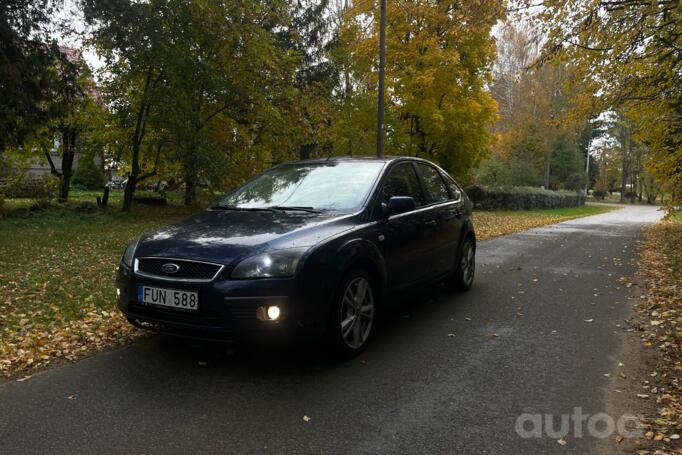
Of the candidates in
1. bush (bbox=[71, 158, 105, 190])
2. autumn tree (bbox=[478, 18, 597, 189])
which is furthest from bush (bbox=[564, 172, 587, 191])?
bush (bbox=[71, 158, 105, 190])

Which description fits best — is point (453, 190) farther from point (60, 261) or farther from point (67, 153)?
point (67, 153)

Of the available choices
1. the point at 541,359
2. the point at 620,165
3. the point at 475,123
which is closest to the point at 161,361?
the point at 541,359

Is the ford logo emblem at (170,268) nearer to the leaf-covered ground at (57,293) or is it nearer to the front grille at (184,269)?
the front grille at (184,269)

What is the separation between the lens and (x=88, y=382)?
13.1 feet

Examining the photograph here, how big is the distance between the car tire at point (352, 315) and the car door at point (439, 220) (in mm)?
1309

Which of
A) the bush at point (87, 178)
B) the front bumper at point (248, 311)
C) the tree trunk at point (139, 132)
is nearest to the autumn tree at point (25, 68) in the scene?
the tree trunk at point (139, 132)

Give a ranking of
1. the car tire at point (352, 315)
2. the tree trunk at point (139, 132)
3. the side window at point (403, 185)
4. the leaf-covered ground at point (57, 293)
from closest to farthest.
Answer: the car tire at point (352, 315) < the leaf-covered ground at point (57, 293) < the side window at point (403, 185) < the tree trunk at point (139, 132)

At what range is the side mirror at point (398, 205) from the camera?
16.1 ft

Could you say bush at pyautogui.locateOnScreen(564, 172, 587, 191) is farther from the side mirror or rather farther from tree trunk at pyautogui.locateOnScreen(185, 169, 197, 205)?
the side mirror

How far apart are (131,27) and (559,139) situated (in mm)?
49036

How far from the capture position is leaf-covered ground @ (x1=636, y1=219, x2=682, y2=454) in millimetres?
3303

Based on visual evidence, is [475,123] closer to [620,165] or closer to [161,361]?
[161,361]

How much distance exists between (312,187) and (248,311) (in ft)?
5.98

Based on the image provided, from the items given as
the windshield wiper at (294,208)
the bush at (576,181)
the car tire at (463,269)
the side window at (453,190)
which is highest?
the bush at (576,181)
